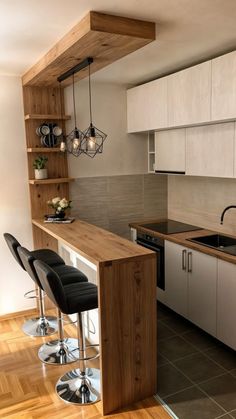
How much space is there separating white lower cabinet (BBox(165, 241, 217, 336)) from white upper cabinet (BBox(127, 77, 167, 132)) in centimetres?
126

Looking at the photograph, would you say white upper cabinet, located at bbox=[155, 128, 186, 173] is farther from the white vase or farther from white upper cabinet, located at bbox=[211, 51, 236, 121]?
the white vase

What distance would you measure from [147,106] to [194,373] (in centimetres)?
256

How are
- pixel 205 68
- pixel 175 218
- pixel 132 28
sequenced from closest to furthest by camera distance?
pixel 132 28
pixel 205 68
pixel 175 218

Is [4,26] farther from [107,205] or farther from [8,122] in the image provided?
[107,205]

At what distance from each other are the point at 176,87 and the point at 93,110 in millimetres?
1032

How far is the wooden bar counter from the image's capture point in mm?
2178

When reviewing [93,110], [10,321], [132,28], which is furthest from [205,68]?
[10,321]

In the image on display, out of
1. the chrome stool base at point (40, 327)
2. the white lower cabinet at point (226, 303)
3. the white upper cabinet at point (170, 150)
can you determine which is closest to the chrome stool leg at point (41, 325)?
the chrome stool base at point (40, 327)

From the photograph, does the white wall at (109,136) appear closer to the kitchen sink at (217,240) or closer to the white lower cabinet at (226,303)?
the kitchen sink at (217,240)

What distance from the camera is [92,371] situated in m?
2.70

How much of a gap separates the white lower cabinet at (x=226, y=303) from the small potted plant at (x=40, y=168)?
1.93 meters

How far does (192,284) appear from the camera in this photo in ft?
10.4

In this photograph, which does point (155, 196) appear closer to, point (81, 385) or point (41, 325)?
point (41, 325)

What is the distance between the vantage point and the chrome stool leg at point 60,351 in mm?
2907
